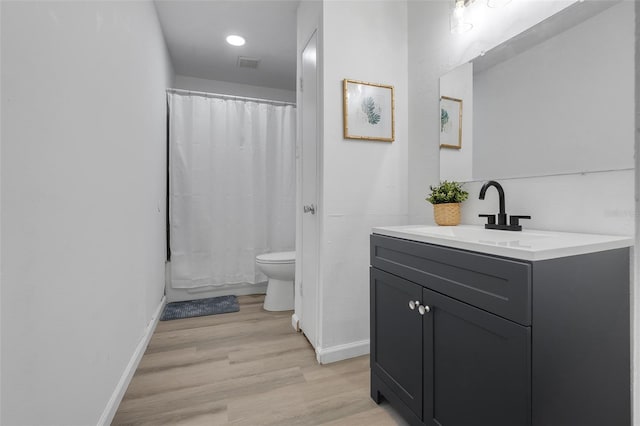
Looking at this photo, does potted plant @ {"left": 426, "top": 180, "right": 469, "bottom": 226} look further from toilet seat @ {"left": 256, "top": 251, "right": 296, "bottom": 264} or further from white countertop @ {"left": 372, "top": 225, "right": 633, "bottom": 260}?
toilet seat @ {"left": 256, "top": 251, "right": 296, "bottom": 264}

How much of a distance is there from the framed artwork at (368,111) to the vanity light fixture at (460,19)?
0.45m

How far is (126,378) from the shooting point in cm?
150

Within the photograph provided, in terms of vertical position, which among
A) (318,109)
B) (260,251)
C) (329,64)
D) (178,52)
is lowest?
(260,251)

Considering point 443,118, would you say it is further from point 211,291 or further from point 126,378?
point 211,291

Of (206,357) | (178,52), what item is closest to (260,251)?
(206,357)

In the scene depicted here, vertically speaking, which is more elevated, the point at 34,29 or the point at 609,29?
the point at 609,29

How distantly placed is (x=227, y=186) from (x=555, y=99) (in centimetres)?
259

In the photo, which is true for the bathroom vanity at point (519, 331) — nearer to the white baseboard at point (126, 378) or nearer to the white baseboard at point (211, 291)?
the white baseboard at point (126, 378)

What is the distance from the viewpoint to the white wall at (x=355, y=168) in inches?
69.2

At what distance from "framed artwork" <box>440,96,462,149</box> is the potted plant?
23cm

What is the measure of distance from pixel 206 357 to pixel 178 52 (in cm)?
276

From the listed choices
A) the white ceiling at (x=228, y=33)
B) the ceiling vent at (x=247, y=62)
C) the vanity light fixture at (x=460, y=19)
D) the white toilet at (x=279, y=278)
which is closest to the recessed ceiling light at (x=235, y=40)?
the white ceiling at (x=228, y=33)

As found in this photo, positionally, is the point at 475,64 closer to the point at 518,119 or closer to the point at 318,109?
the point at 518,119

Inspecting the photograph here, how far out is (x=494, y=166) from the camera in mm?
1395
